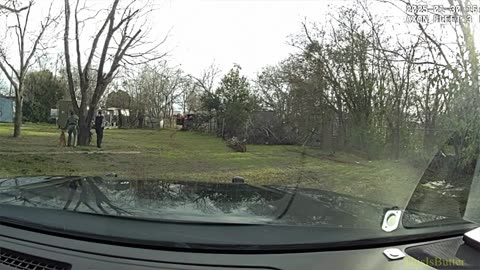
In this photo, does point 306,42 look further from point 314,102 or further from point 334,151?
point 334,151

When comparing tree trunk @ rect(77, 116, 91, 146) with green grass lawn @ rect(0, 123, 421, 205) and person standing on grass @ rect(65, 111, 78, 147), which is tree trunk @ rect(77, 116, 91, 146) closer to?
person standing on grass @ rect(65, 111, 78, 147)

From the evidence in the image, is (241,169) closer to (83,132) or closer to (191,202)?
(191,202)

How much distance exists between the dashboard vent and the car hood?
27cm

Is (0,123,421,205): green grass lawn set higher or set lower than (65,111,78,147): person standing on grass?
lower

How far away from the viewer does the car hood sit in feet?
6.76

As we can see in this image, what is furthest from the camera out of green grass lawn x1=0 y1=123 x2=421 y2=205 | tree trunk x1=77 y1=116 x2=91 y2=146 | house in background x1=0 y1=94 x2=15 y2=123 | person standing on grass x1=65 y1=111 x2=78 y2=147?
house in background x1=0 y1=94 x2=15 y2=123

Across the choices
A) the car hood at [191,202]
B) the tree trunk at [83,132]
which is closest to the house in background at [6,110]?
the tree trunk at [83,132]

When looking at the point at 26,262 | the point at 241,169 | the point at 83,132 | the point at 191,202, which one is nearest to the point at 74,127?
the point at 83,132

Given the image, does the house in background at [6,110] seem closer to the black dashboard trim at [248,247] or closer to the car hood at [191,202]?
the car hood at [191,202]

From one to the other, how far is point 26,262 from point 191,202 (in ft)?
2.77

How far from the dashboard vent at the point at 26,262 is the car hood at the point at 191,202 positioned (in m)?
0.27

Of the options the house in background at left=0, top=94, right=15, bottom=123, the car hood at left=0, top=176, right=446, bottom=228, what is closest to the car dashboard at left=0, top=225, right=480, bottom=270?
the car hood at left=0, top=176, right=446, bottom=228

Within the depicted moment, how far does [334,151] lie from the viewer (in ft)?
59.7

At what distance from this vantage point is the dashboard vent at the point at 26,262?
1.78 meters
